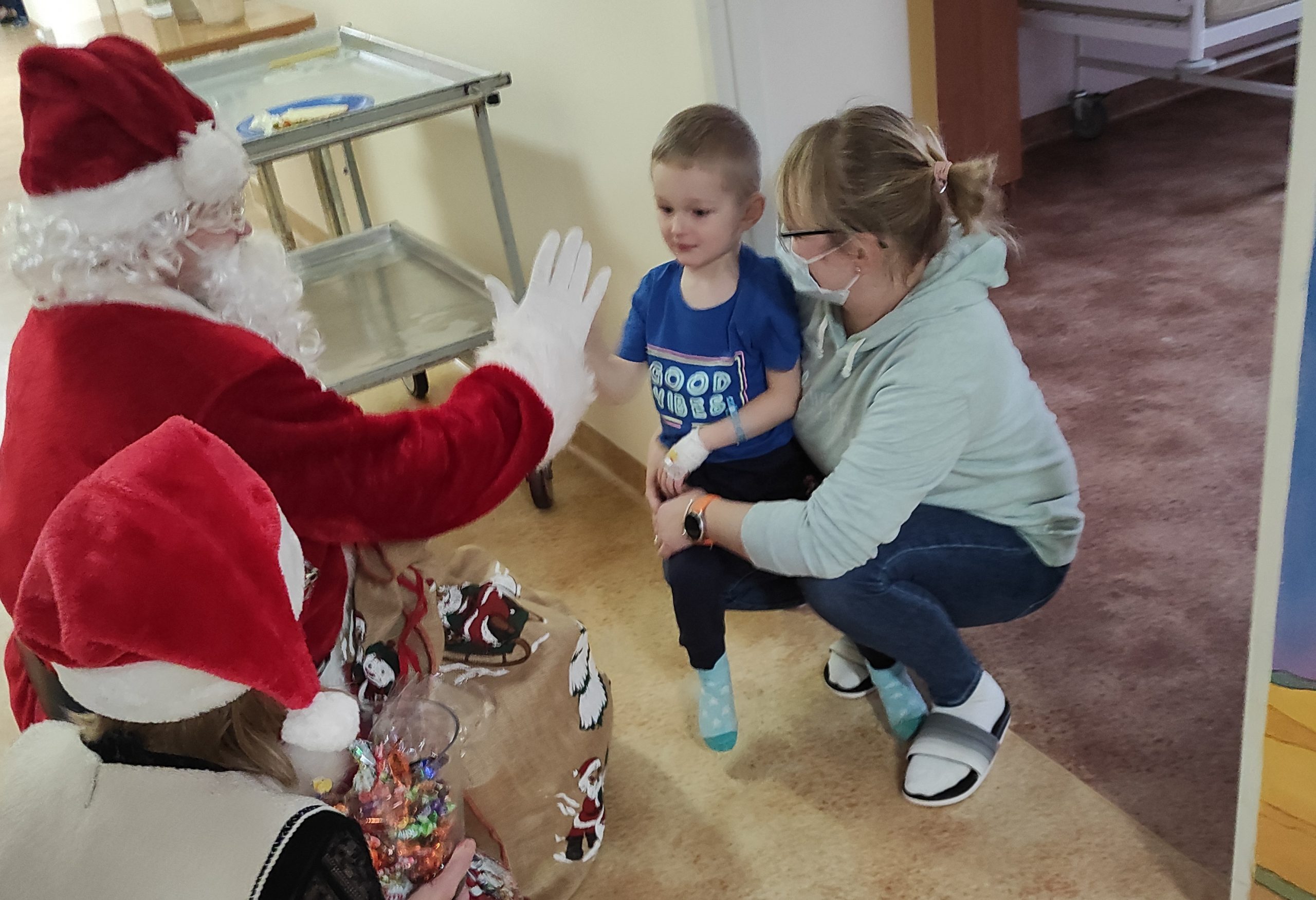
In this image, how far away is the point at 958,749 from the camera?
151cm

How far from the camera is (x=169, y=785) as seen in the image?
0.88 meters

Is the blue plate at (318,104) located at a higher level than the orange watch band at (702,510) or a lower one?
higher

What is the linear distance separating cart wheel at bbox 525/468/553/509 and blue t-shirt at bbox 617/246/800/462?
79 centimetres

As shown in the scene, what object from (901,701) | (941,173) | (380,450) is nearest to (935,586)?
(901,701)

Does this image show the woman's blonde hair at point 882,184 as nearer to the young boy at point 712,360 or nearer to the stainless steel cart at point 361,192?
the young boy at point 712,360

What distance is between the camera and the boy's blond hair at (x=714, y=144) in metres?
1.38

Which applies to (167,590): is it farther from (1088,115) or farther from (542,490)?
(1088,115)

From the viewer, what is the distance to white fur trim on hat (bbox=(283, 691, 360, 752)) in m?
0.99

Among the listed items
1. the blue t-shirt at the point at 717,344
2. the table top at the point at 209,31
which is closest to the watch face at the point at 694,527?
the blue t-shirt at the point at 717,344

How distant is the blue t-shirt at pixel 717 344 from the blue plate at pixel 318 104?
2.44ft

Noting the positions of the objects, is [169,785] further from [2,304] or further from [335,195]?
[2,304]

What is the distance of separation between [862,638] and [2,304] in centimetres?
368

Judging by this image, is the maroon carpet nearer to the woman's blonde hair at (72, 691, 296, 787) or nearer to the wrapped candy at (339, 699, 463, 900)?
the wrapped candy at (339, 699, 463, 900)

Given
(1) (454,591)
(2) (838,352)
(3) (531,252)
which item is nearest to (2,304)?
(3) (531,252)
